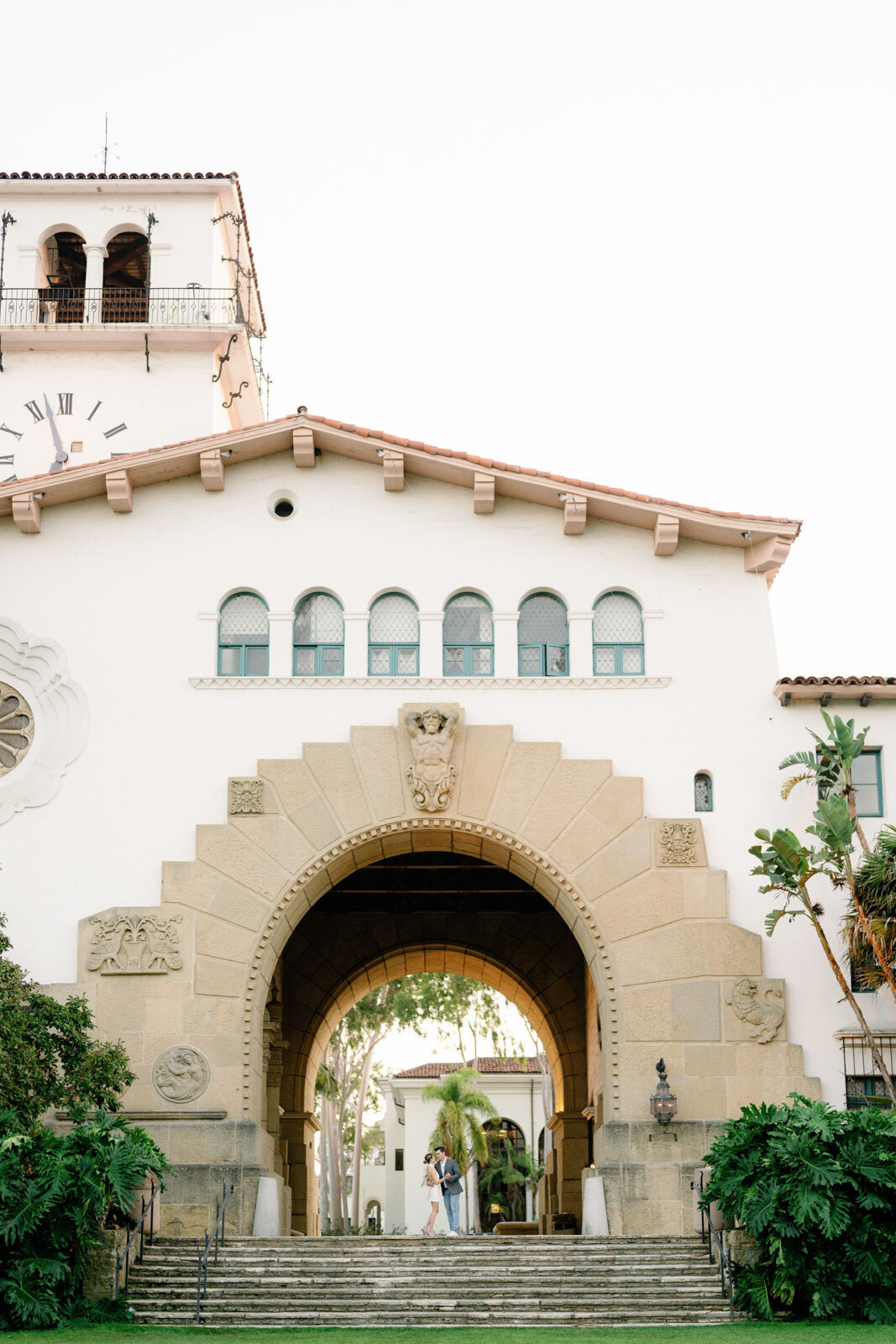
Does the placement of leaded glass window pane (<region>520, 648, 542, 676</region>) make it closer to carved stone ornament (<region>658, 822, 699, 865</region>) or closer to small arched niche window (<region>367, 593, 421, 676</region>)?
small arched niche window (<region>367, 593, 421, 676</region>)

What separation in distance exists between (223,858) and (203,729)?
1.88m

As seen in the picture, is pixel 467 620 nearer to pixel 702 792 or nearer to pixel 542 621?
pixel 542 621

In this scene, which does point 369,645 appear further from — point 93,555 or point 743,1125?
point 743,1125

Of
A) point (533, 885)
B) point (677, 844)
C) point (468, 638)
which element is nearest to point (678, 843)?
point (677, 844)

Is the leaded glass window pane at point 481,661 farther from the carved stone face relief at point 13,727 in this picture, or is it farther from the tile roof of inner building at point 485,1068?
the tile roof of inner building at point 485,1068

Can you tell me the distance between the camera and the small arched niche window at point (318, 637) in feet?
78.0

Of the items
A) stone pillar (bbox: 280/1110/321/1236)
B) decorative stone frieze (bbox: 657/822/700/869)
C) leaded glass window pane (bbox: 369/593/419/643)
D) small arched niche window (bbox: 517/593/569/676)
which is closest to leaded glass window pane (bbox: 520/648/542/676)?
small arched niche window (bbox: 517/593/569/676)

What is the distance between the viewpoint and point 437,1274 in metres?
18.3

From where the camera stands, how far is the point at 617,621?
944 inches

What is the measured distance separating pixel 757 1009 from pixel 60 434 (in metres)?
17.5

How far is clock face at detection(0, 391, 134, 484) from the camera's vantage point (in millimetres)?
31625

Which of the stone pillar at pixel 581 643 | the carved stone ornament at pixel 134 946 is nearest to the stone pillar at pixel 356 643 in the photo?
the stone pillar at pixel 581 643

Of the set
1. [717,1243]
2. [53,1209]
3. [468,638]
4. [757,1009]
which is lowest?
[717,1243]

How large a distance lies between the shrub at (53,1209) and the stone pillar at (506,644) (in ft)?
28.3
